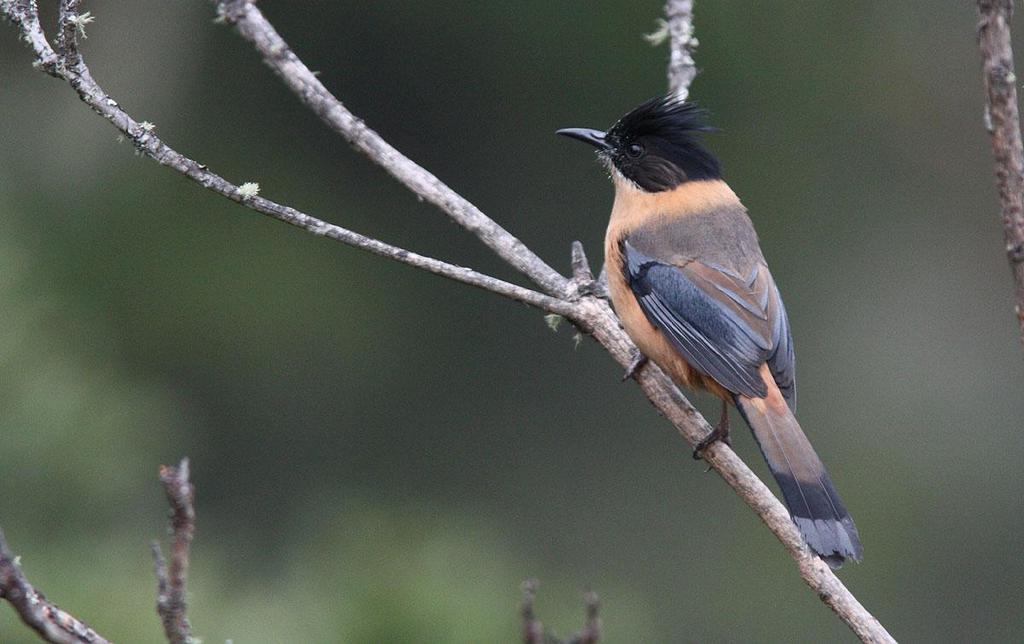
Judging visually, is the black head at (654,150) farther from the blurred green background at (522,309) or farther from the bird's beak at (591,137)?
the blurred green background at (522,309)

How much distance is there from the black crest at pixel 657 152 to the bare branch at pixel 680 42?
28 centimetres

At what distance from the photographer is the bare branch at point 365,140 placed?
3074 mm

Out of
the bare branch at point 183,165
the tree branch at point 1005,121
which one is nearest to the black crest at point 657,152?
the bare branch at point 183,165

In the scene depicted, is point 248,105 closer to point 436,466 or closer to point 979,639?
point 436,466

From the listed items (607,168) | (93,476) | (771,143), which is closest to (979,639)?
(771,143)

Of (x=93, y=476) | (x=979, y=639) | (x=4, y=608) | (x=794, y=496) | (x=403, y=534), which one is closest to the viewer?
(x=794, y=496)

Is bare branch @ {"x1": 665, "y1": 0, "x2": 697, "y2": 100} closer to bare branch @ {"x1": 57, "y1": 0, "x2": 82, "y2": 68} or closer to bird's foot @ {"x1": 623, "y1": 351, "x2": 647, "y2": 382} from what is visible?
bird's foot @ {"x1": 623, "y1": 351, "x2": 647, "y2": 382}

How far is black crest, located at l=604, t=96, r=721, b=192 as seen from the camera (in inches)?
165

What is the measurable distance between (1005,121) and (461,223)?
1523 millimetres

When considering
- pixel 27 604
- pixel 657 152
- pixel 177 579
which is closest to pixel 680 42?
pixel 657 152

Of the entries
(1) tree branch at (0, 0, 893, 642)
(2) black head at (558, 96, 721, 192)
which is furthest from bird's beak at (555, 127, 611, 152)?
(1) tree branch at (0, 0, 893, 642)

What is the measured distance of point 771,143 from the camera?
275 inches

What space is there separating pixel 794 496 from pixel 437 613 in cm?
114

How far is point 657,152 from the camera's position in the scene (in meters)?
4.26
